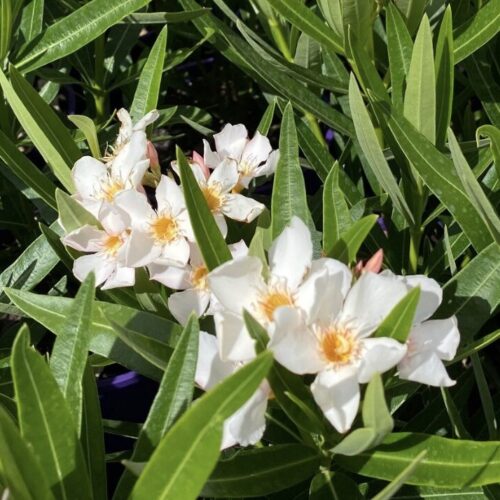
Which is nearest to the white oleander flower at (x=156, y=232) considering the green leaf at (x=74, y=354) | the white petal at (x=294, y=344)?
the green leaf at (x=74, y=354)

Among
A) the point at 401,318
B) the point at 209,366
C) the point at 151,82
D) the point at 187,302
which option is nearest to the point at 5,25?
the point at 151,82

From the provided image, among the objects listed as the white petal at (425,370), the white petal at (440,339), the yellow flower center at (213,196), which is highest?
the yellow flower center at (213,196)

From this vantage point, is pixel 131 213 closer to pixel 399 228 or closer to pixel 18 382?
pixel 18 382

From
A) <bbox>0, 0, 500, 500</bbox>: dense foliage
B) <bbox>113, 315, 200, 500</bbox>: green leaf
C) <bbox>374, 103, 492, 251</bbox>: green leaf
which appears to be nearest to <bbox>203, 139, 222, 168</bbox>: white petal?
<bbox>0, 0, 500, 500</bbox>: dense foliage

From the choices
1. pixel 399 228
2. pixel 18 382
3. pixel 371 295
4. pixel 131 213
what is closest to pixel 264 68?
pixel 399 228

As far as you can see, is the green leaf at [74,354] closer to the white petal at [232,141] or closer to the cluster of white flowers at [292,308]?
the cluster of white flowers at [292,308]

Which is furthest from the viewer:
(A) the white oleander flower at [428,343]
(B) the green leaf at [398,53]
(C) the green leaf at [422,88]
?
(B) the green leaf at [398,53]

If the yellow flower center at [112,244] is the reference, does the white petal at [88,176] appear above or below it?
above
